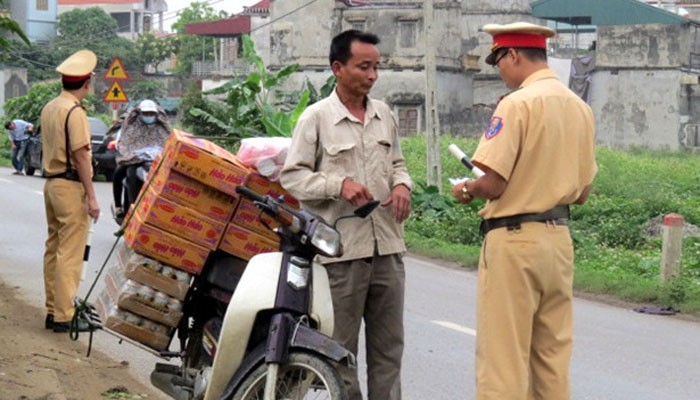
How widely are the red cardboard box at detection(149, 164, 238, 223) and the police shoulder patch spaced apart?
1503 mm

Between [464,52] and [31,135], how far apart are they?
92.5 feet

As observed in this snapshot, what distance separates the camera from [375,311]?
6148 millimetres

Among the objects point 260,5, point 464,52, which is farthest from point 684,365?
point 260,5

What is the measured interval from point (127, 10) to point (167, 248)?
354ft

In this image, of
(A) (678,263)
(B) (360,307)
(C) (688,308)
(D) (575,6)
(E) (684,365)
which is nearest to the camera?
(B) (360,307)

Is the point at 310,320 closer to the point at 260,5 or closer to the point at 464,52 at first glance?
the point at 464,52

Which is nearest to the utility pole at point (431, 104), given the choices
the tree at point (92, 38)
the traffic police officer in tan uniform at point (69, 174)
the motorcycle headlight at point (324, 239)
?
the traffic police officer in tan uniform at point (69, 174)

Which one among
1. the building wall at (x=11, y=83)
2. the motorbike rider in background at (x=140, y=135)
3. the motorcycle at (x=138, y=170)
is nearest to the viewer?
the motorcycle at (x=138, y=170)

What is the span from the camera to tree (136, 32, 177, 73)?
281ft

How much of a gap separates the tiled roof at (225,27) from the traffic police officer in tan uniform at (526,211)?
185 feet

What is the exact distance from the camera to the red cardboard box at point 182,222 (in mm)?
6430

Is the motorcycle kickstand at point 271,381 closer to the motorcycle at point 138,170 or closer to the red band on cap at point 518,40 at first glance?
the red band on cap at point 518,40

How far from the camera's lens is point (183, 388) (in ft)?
21.6

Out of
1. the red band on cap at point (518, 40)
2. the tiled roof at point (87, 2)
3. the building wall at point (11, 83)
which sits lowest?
the building wall at point (11, 83)
